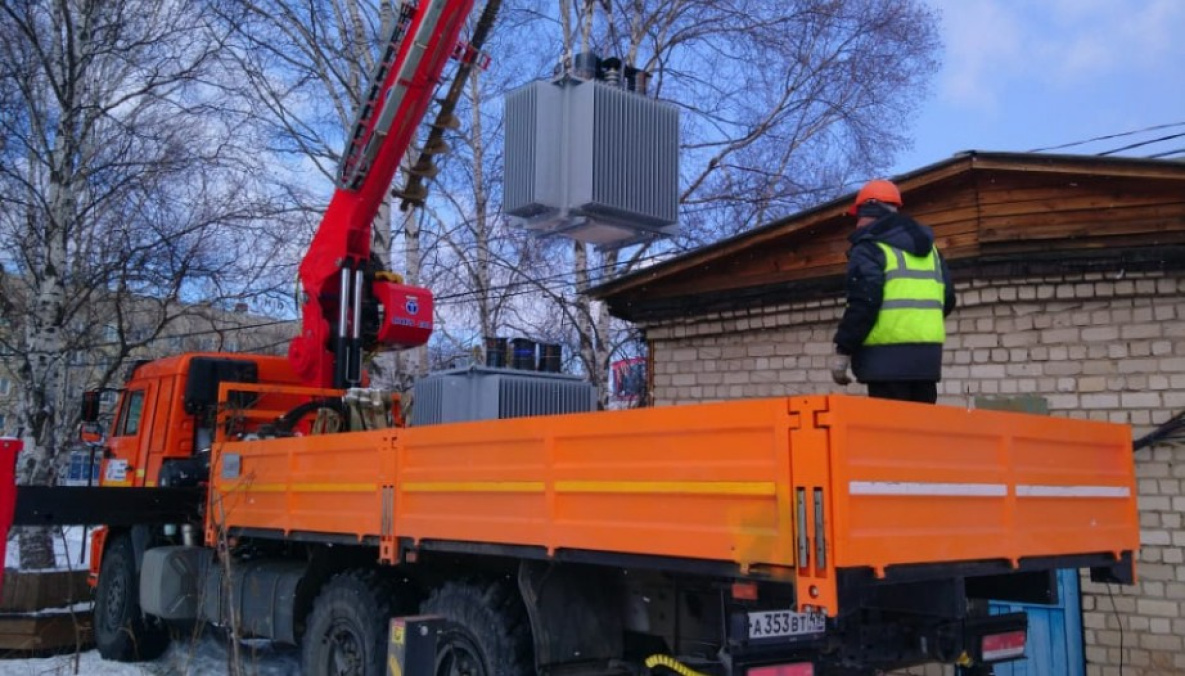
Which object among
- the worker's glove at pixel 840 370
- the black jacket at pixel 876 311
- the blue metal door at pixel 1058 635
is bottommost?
the blue metal door at pixel 1058 635

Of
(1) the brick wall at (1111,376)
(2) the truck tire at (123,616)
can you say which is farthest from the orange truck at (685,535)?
(1) the brick wall at (1111,376)

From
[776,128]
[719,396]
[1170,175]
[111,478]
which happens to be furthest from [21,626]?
[776,128]

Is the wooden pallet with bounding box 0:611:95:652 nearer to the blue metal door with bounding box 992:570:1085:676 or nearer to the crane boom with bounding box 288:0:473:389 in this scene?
the crane boom with bounding box 288:0:473:389

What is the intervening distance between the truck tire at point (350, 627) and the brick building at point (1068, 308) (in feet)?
14.4

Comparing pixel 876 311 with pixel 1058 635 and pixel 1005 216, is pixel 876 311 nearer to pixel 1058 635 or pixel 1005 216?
pixel 1005 216

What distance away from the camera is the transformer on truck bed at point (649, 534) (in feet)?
11.2

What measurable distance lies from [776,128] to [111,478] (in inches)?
543

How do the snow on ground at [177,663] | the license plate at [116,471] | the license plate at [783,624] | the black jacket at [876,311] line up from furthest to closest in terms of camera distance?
1. the license plate at [116,471]
2. the snow on ground at [177,663]
3. the black jacket at [876,311]
4. the license plate at [783,624]

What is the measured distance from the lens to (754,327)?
9.28 metres

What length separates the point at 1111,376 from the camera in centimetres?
717

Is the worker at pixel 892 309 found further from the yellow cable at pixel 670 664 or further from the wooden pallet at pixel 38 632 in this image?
the wooden pallet at pixel 38 632

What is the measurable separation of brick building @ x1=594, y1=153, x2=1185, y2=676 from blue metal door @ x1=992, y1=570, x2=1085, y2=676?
6cm

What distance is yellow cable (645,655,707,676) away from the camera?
14.4 ft

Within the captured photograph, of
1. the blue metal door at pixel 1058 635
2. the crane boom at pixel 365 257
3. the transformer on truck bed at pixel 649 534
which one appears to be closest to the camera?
the transformer on truck bed at pixel 649 534
